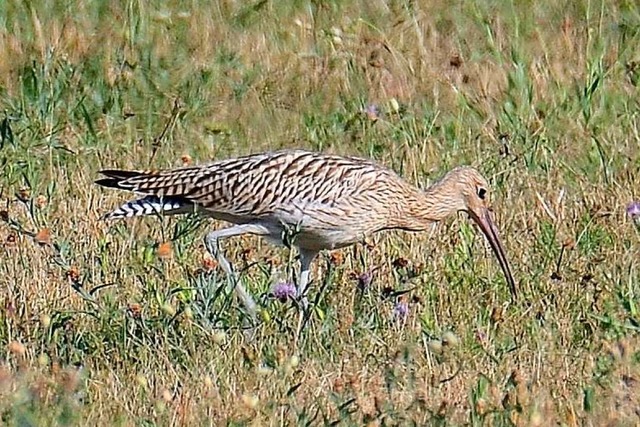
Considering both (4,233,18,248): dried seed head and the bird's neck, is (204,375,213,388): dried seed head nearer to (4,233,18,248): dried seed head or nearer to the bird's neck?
(4,233,18,248): dried seed head

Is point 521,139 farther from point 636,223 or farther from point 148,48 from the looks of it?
point 148,48

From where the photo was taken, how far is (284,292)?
680 centimetres

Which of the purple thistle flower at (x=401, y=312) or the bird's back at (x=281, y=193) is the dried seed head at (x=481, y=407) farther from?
the bird's back at (x=281, y=193)

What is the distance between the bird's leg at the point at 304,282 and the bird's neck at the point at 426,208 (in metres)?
0.45

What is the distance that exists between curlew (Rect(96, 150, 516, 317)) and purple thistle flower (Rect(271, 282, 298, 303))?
73cm

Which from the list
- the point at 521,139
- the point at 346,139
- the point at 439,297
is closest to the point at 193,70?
the point at 346,139

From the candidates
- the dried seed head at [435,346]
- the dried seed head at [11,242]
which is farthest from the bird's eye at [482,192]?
the dried seed head at [11,242]

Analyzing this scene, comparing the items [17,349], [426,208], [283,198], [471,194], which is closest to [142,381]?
[17,349]

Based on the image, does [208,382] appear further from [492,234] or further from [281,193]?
[492,234]

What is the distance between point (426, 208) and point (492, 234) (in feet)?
1.06

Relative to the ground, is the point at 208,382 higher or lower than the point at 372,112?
lower

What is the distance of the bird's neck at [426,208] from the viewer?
8.16 metres

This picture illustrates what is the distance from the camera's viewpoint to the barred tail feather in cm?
772

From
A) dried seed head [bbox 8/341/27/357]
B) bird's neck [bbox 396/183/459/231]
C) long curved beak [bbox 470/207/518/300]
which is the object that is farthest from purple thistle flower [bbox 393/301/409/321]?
dried seed head [bbox 8/341/27/357]
